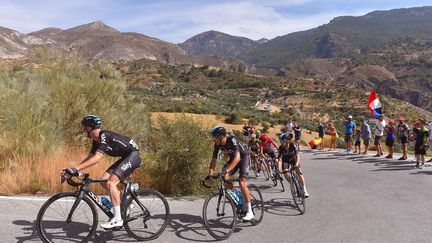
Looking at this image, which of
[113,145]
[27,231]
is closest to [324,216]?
[113,145]

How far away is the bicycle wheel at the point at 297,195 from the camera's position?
906 centimetres

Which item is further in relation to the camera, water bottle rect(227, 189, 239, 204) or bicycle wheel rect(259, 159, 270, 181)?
bicycle wheel rect(259, 159, 270, 181)

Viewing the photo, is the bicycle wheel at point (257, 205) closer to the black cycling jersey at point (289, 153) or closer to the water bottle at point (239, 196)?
the water bottle at point (239, 196)

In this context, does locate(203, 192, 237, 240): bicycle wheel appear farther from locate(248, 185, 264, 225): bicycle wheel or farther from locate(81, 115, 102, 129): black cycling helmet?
locate(81, 115, 102, 129): black cycling helmet

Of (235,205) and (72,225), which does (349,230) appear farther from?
(72,225)

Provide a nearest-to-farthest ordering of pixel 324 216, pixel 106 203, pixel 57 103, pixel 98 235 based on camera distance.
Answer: pixel 106 203 → pixel 98 235 → pixel 324 216 → pixel 57 103

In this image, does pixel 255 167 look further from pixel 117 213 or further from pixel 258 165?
pixel 117 213

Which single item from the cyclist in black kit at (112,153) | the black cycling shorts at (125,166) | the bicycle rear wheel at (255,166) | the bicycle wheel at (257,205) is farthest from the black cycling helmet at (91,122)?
the bicycle rear wheel at (255,166)

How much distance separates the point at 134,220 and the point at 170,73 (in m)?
102

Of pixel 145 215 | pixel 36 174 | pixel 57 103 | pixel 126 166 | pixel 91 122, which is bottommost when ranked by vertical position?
pixel 145 215

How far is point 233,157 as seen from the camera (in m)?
7.55

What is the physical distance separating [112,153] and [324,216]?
4.50m


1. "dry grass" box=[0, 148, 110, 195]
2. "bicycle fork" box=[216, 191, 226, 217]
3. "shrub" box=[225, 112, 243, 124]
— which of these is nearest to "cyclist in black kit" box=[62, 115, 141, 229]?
"bicycle fork" box=[216, 191, 226, 217]

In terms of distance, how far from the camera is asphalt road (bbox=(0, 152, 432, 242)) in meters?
7.10
